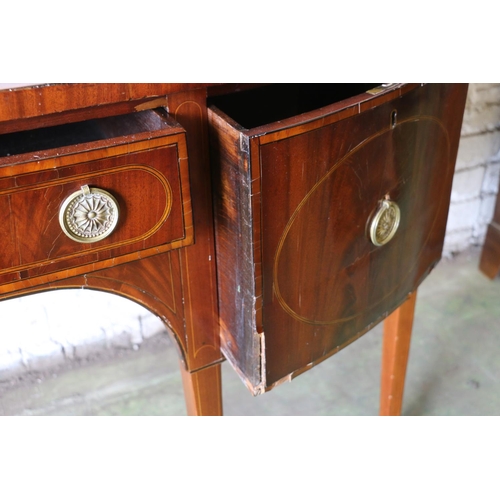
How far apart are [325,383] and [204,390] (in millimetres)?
478

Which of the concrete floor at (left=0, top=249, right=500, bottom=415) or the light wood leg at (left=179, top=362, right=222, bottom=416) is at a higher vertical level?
the light wood leg at (left=179, top=362, right=222, bottom=416)

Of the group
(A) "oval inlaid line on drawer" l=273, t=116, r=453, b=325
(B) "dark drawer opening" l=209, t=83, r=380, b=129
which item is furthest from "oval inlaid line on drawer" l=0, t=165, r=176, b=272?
(B) "dark drawer opening" l=209, t=83, r=380, b=129

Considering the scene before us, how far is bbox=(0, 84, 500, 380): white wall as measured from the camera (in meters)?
1.06

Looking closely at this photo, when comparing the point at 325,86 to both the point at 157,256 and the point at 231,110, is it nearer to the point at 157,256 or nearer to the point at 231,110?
the point at 231,110

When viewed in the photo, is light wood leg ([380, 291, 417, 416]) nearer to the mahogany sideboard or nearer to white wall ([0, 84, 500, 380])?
the mahogany sideboard

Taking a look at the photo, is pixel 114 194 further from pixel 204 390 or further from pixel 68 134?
pixel 204 390

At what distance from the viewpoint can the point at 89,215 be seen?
51cm

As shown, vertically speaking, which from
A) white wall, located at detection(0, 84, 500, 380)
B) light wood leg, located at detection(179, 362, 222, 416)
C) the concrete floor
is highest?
light wood leg, located at detection(179, 362, 222, 416)

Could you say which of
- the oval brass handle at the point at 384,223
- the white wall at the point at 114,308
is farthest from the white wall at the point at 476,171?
the oval brass handle at the point at 384,223

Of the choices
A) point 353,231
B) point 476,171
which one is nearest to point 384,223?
Result: point 353,231

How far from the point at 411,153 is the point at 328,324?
188 mm

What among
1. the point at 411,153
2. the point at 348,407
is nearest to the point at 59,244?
the point at 411,153

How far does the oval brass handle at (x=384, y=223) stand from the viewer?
65cm

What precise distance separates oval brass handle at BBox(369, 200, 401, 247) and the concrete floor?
0.52 meters
